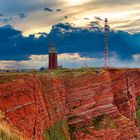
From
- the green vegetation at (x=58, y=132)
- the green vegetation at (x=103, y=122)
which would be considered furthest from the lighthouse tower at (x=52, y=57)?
the green vegetation at (x=58, y=132)

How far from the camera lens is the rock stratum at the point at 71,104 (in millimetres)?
85188

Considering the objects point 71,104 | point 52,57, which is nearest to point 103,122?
point 71,104

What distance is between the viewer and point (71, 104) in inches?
4439

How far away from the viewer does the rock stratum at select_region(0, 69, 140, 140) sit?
85.2 meters

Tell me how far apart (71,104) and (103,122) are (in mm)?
8284

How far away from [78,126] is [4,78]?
3008 centimetres

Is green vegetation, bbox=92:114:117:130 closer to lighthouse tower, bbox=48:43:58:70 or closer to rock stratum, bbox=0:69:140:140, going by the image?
rock stratum, bbox=0:69:140:140

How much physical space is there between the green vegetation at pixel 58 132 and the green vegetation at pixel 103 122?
26.6ft

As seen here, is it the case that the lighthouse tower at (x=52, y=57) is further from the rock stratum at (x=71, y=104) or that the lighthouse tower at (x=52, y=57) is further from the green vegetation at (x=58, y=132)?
the green vegetation at (x=58, y=132)

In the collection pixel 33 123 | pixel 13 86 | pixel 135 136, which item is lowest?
pixel 135 136

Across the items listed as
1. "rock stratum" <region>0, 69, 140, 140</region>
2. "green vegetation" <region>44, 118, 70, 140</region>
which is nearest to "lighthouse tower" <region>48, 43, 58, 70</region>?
"rock stratum" <region>0, 69, 140, 140</region>

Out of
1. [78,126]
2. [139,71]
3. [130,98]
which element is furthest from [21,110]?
[139,71]

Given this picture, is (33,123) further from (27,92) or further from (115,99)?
(115,99)

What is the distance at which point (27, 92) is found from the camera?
88.4 metres
